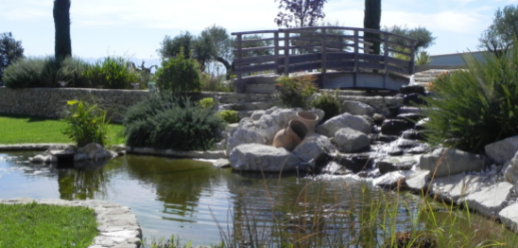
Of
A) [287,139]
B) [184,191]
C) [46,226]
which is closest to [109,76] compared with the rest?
[287,139]

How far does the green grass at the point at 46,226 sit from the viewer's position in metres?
5.55

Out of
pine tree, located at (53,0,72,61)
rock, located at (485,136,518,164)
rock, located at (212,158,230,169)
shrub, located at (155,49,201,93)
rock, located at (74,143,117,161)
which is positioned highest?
pine tree, located at (53,0,72,61)

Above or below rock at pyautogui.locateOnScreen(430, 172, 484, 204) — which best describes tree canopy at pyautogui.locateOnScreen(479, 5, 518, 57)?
above

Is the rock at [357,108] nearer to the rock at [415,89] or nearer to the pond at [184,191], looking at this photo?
the rock at [415,89]

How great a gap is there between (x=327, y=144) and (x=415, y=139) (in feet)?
6.66

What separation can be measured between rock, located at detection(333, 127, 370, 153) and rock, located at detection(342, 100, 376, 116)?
2.05 meters

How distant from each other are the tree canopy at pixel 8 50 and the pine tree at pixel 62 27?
8.69 meters

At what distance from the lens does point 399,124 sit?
13367 mm

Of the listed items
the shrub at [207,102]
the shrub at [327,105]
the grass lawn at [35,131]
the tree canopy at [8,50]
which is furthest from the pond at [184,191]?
the tree canopy at [8,50]

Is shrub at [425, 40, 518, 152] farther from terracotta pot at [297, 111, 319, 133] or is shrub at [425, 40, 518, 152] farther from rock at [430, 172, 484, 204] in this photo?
terracotta pot at [297, 111, 319, 133]

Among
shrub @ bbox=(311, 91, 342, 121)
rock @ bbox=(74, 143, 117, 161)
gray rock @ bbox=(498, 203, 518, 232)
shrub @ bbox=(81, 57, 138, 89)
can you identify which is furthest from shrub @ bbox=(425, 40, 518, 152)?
shrub @ bbox=(81, 57, 138, 89)

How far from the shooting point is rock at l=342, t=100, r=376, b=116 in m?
14.4

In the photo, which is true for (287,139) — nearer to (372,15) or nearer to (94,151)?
(94,151)

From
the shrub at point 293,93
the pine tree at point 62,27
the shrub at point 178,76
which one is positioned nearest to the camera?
the shrub at point 293,93
